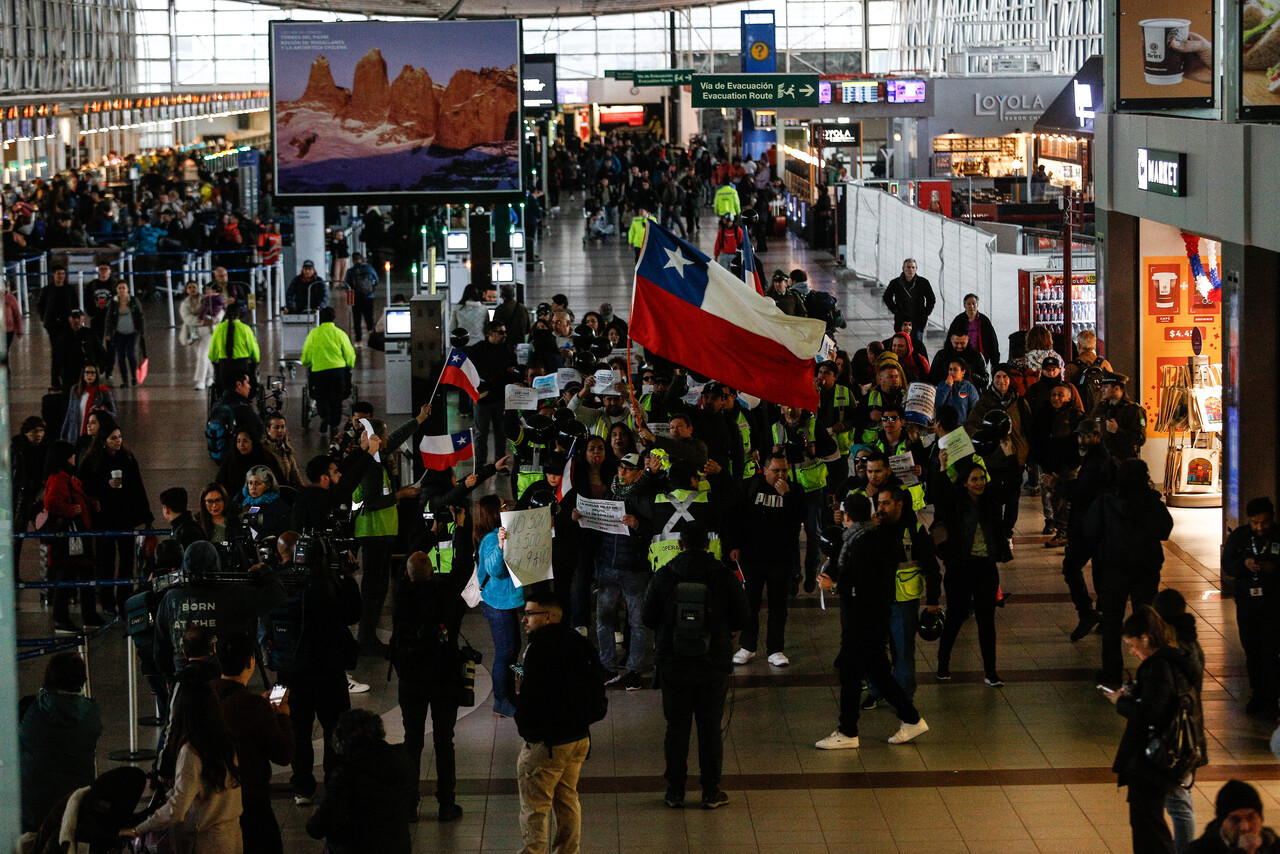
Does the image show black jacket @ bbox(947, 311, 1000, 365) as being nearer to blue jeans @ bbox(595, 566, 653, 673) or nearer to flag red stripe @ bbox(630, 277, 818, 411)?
flag red stripe @ bbox(630, 277, 818, 411)

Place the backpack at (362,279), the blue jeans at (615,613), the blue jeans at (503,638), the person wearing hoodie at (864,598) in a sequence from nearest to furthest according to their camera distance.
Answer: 1. the person wearing hoodie at (864,598)
2. the blue jeans at (503,638)
3. the blue jeans at (615,613)
4. the backpack at (362,279)

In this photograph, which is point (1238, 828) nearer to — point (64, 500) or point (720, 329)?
point (720, 329)

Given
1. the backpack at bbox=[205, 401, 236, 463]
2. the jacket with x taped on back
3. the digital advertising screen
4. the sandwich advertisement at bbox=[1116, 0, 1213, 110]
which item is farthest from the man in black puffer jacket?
the digital advertising screen

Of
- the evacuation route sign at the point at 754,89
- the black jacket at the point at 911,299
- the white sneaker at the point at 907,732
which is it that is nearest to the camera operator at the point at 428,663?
the white sneaker at the point at 907,732

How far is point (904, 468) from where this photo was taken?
1124 centimetres

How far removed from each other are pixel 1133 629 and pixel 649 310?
16.8 ft

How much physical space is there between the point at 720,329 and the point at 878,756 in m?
3.50

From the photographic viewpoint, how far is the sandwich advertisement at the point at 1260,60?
12023 millimetres

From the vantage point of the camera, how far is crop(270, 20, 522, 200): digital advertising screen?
20.4 metres

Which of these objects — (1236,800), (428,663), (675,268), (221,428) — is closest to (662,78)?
(221,428)

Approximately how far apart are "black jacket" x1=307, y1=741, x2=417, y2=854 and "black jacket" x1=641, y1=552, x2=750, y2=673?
2106mm

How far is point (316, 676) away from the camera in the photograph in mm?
8711

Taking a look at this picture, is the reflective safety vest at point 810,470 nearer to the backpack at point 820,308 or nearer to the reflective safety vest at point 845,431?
the reflective safety vest at point 845,431

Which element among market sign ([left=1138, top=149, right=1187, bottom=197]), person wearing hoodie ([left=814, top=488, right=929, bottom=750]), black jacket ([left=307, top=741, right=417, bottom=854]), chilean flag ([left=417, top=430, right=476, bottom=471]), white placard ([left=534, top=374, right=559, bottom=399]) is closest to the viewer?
black jacket ([left=307, top=741, right=417, bottom=854])
